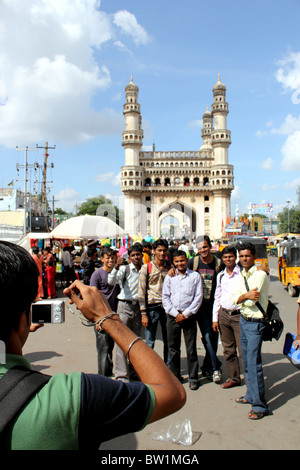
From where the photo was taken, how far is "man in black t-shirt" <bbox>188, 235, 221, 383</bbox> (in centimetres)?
426

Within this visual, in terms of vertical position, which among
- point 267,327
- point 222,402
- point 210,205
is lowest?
point 222,402

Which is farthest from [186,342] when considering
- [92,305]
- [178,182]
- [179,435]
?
[178,182]

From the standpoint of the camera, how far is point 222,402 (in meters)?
3.61

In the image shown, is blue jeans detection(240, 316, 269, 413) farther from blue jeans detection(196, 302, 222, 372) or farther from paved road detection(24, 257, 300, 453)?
blue jeans detection(196, 302, 222, 372)

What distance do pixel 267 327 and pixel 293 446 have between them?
1.02 metres

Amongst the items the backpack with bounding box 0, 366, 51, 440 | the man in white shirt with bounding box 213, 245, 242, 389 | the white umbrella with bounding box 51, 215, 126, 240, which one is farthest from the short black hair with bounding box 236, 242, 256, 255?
the white umbrella with bounding box 51, 215, 126, 240

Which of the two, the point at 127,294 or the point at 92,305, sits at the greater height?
the point at 92,305

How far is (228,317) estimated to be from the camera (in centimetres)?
407

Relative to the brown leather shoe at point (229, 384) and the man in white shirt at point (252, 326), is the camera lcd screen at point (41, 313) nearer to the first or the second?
the man in white shirt at point (252, 326)

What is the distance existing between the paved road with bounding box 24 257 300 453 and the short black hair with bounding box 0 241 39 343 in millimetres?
966

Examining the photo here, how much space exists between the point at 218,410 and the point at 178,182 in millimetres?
51500

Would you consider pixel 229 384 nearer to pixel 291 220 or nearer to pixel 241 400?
pixel 241 400

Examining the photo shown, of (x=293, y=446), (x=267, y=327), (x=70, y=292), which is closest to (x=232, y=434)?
(x=293, y=446)
